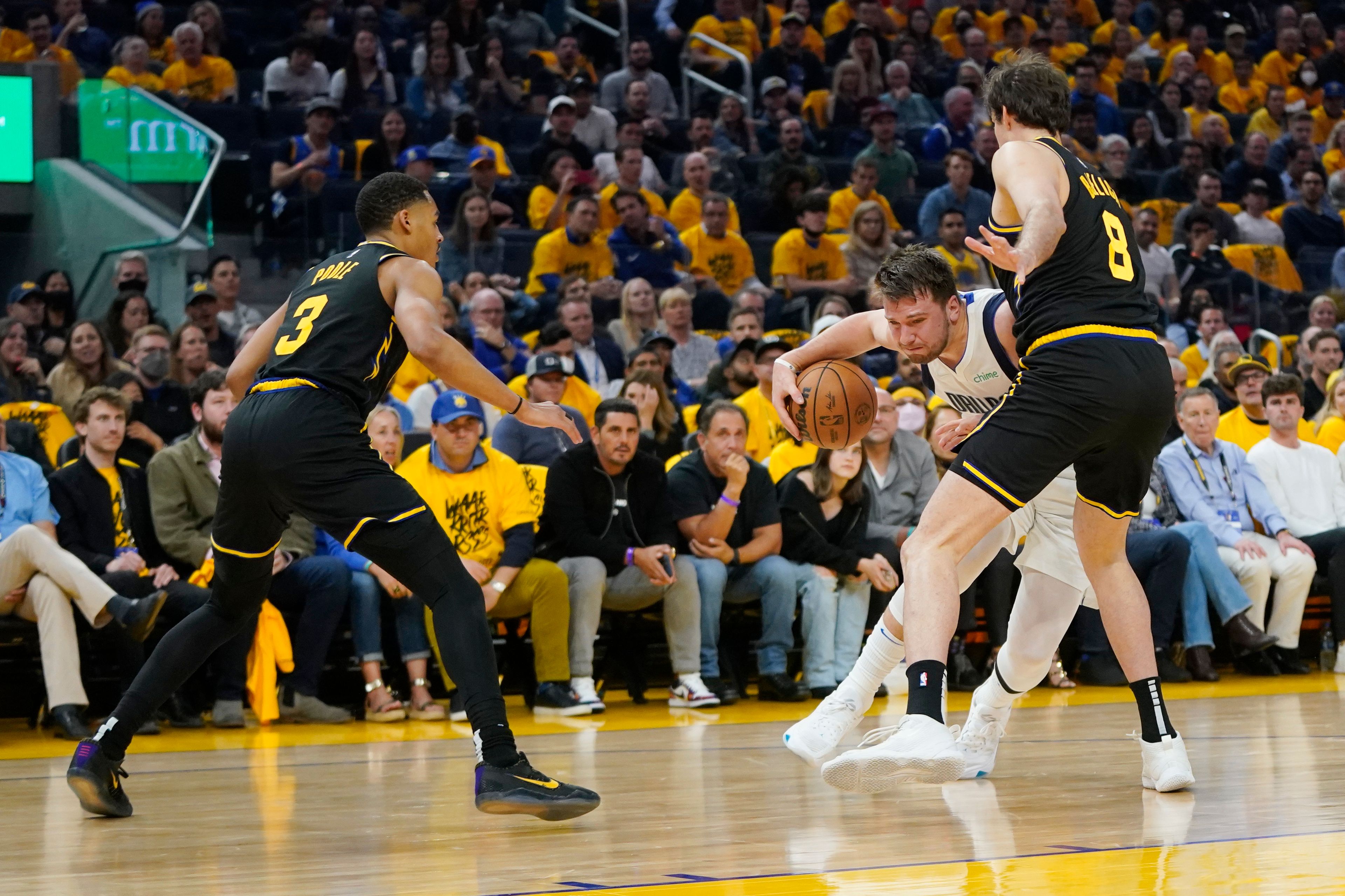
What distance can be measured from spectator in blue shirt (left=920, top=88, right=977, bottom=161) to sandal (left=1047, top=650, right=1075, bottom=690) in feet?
25.1

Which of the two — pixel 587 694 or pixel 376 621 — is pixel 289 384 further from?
pixel 587 694

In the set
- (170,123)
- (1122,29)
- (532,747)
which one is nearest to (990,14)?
(1122,29)

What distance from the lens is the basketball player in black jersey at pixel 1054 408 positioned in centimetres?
430

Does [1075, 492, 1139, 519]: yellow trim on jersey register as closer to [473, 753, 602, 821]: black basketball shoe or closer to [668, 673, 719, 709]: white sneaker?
[473, 753, 602, 821]: black basketball shoe

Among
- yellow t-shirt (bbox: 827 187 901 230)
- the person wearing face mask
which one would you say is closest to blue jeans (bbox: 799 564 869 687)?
the person wearing face mask

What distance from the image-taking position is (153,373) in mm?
9102

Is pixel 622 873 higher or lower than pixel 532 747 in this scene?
higher

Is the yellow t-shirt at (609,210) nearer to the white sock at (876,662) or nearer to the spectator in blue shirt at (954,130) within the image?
the spectator in blue shirt at (954,130)

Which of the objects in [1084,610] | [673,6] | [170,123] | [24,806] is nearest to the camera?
[24,806]

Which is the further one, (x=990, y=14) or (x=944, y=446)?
(x=990, y=14)

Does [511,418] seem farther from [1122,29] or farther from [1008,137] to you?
[1122,29]

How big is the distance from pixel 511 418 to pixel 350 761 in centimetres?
314

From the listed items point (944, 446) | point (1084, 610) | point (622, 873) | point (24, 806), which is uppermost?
point (944, 446)

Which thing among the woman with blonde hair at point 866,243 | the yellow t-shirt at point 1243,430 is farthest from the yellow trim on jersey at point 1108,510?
the woman with blonde hair at point 866,243
